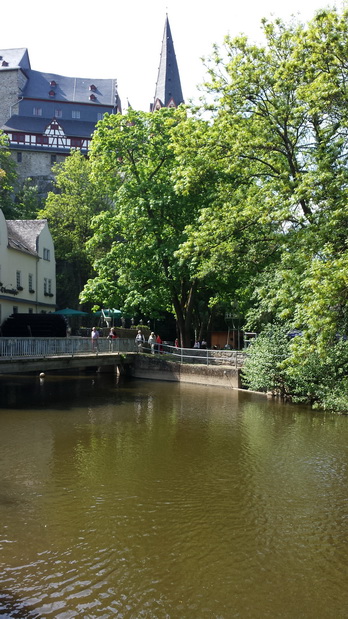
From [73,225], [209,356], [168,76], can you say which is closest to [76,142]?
[168,76]

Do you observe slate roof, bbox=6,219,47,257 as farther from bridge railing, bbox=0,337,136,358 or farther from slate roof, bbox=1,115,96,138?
slate roof, bbox=1,115,96,138

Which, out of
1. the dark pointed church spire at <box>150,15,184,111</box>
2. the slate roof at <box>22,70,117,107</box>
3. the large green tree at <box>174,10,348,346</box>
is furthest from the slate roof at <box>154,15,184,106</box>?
the large green tree at <box>174,10,348,346</box>

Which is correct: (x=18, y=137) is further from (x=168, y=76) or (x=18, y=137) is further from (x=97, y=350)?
(x=97, y=350)

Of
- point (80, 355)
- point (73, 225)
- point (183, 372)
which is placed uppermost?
point (73, 225)

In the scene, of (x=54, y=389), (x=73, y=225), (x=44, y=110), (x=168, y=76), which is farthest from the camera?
(x=44, y=110)

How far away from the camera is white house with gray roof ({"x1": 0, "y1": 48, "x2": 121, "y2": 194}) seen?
79.6 m

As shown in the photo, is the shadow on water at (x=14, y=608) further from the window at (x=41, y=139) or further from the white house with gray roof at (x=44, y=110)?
the window at (x=41, y=139)

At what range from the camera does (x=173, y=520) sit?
816 cm

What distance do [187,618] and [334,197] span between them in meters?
12.9

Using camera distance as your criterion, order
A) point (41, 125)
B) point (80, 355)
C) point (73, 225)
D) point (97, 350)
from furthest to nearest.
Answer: point (41, 125)
point (73, 225)
point (97, 350)
point (80, 355)

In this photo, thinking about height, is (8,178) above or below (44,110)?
below

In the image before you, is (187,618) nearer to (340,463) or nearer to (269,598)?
(269,598)

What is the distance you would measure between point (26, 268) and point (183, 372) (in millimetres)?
15653

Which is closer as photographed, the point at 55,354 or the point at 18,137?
the point at 55,354
